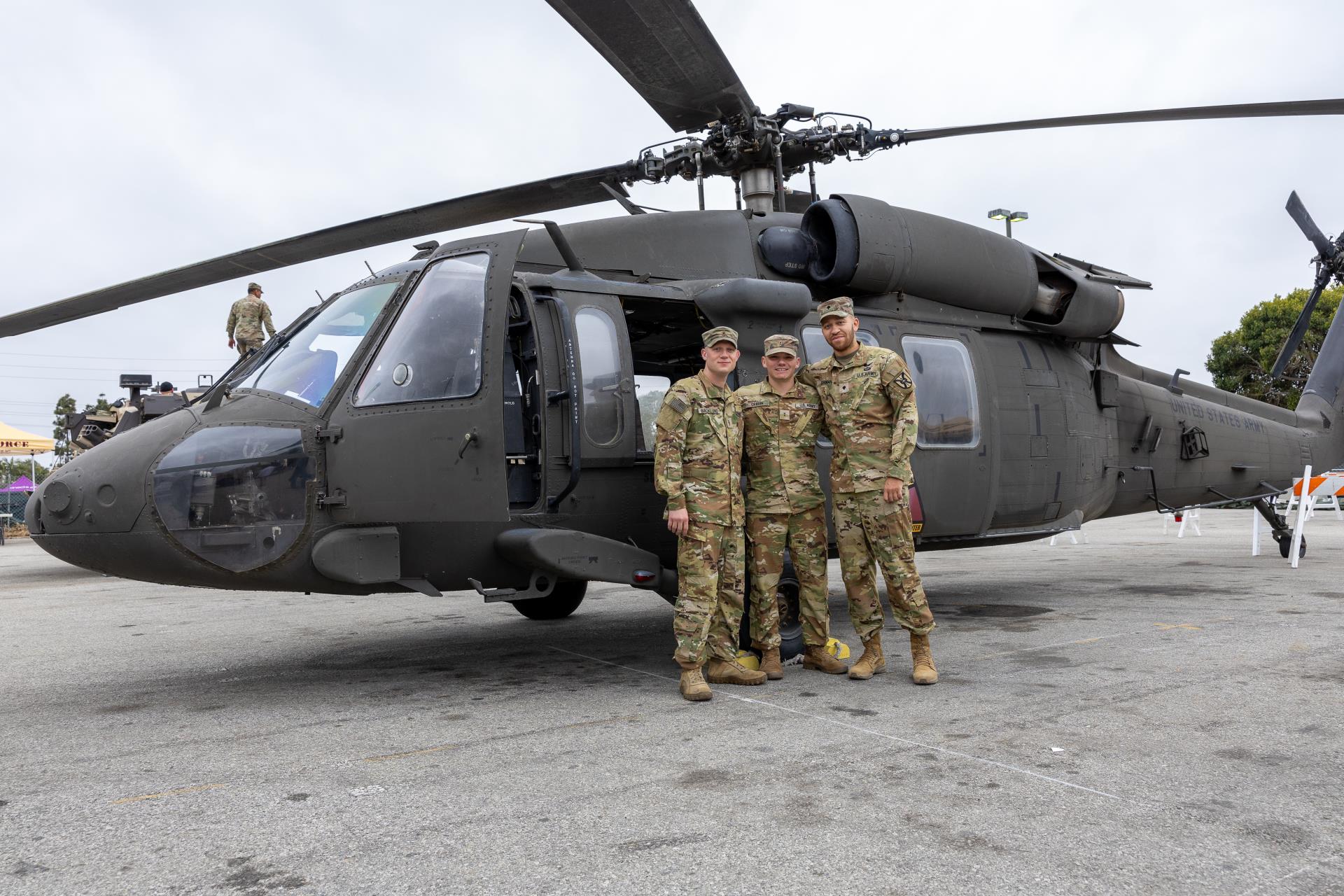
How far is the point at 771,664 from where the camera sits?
5.04 metres

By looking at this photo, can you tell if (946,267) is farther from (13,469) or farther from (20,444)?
(13,469)

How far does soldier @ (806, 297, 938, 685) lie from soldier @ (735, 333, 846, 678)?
127 millimetres

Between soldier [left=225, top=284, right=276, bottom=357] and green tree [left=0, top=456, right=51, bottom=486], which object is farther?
green tree [left=0, top=456, right=51, bottom=486]

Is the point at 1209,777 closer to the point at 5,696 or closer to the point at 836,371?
the point at 836,371

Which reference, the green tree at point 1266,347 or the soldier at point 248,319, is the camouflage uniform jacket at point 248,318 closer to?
the soldier at point 248,319

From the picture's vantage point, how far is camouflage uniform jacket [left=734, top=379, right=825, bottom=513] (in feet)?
16.5

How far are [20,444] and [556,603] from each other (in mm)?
24061

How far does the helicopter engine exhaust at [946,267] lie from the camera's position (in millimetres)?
6188

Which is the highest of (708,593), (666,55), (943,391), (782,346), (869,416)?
(666,55)

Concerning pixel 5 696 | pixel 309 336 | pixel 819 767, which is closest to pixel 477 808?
pixel 819 767

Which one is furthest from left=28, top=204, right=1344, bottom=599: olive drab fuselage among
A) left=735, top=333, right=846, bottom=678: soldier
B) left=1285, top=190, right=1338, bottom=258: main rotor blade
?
left=1285, top=190, right=1338, bottom=258: main rotor blade

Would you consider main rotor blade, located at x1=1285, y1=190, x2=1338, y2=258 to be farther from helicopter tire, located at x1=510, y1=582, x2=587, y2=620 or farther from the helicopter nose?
the helicopter nose

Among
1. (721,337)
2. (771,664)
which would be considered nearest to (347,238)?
(721,337)

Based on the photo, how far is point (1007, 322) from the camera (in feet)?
23.8
